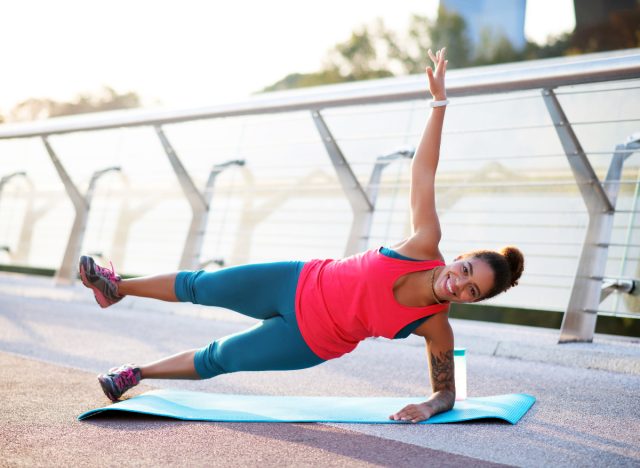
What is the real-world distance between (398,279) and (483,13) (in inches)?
1183

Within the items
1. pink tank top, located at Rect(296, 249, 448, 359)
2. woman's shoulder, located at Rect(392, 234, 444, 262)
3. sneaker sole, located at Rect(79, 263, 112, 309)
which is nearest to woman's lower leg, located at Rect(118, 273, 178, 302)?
sneaker sole, located at Rect(79, 263, 112, 309)

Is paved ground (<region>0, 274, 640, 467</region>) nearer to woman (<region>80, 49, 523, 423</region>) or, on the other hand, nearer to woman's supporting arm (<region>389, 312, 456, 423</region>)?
woman's supporting arm (<region>389, 312, 456, 423</region>)

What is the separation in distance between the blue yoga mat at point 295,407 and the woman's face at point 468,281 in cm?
48

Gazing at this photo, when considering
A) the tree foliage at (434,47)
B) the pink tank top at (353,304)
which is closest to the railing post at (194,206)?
the pink tank top at (353,304)

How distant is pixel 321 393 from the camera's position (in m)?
3.50

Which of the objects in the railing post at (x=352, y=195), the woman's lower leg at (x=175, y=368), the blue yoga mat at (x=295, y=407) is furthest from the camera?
the railing post at (x=352, y=195)

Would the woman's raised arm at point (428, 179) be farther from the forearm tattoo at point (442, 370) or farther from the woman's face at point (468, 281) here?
the forearm tattoo at point (442, 370)

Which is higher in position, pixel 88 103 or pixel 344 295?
pixel 88 103

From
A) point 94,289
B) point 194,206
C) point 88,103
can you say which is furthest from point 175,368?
point 88,103

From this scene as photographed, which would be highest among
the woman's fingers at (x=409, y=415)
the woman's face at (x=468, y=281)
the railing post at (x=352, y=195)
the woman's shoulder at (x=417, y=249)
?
the railing post at (x=352, y=195)

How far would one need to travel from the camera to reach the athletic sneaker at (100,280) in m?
3.17

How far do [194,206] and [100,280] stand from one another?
12.1 feet

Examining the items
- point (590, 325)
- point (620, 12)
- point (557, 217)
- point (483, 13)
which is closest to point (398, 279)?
point (590, 325)

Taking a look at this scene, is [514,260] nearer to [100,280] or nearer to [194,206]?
[100,280]
